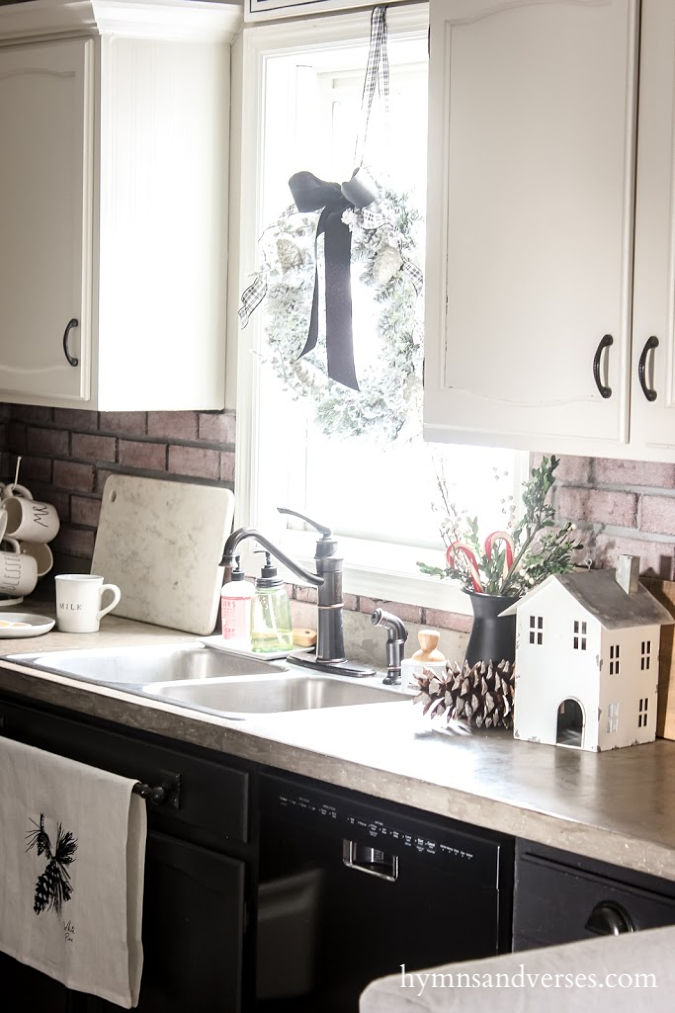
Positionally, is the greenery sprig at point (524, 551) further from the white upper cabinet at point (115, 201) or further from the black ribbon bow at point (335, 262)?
the white upper cabinet at point (115, 201)

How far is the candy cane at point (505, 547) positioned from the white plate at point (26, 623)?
1.13 metres

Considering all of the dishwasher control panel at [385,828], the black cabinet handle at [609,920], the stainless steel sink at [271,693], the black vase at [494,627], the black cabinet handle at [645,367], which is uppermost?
the black cabinet handle at [645,367]

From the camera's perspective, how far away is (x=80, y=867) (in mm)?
2602

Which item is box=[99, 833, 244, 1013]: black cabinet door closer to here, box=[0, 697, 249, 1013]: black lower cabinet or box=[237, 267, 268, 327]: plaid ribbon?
box=[0, 697, 249, 1013]: black lower cabinet

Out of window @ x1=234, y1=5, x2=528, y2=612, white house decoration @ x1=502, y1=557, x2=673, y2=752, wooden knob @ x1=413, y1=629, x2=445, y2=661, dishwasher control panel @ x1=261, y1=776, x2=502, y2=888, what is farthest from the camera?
window @ x1=234, y1=5, x2=528, y2=612

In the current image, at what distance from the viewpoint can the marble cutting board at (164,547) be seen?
3170 mm

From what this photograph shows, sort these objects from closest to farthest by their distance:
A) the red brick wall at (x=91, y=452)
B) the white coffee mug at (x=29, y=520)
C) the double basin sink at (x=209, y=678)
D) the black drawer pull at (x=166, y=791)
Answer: the black drawer pull at (x=166, y=791) → the double basin sink at (x=209, y=678) → the red brick wall at (x=91, y=452) → the white coffee mug at (x=29, y=520)

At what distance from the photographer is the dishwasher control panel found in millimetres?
2025

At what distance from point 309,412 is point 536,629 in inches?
34.9

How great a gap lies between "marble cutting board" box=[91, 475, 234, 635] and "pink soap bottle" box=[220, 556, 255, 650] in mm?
108

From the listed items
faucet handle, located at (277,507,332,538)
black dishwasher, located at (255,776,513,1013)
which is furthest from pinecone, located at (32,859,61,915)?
faucet handle, located at (277,507,332,538)

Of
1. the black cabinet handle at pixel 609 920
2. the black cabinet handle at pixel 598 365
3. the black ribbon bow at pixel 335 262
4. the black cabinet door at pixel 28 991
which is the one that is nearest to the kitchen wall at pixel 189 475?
the black cabinet handle at pixel 598 365

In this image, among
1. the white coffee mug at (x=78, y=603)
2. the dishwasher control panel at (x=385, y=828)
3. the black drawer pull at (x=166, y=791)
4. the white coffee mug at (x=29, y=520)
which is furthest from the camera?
the white coffee mug at (x=29, y=520)

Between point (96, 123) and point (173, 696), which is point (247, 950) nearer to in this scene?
point (173, 696)
